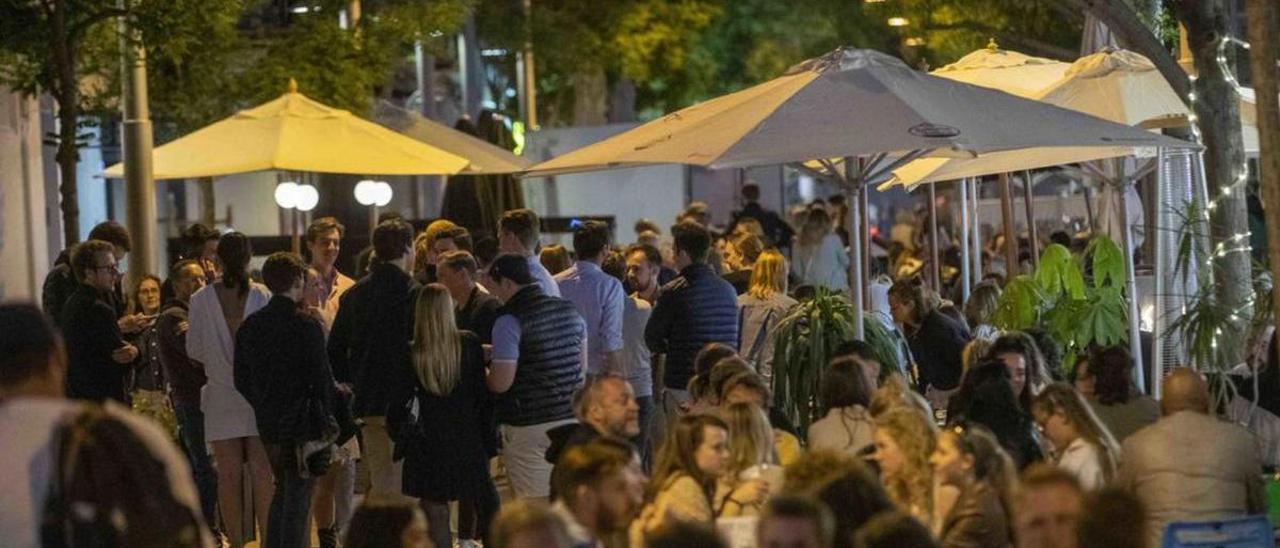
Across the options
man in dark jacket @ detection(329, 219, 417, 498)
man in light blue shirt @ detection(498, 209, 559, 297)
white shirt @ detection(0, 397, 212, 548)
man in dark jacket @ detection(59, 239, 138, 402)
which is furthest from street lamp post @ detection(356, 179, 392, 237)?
white shirt @ detection(0, 397, 212, 548)

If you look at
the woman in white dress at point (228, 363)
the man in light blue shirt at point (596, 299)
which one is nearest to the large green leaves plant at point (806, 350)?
the man in light blue shirt at point (596, 299)

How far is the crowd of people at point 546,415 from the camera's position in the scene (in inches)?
291

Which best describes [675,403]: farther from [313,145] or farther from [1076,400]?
[313,145]

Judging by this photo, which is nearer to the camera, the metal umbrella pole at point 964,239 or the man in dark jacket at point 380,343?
the man in dark jacket at point 380,343

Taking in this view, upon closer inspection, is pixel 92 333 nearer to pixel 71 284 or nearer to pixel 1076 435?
pixel 71 284

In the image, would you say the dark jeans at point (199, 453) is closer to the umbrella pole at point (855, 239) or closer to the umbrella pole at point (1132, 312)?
the umbrella pole at point (855, 239)

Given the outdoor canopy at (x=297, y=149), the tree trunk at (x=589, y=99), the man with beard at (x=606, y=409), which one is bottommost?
the man with beard at (x=606, y=409)

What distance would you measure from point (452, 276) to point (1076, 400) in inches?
178

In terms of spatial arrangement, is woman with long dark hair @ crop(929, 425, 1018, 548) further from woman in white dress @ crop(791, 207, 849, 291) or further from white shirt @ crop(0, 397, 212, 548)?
woman in white dress @ crop(791, 207, 849, 291)

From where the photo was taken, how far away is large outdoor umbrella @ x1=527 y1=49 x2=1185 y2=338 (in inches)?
451

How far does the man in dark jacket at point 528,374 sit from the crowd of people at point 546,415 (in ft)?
0.04

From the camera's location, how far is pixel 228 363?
42.6ft

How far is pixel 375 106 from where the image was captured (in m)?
27.0

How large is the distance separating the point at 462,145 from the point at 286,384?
9.97 metres
